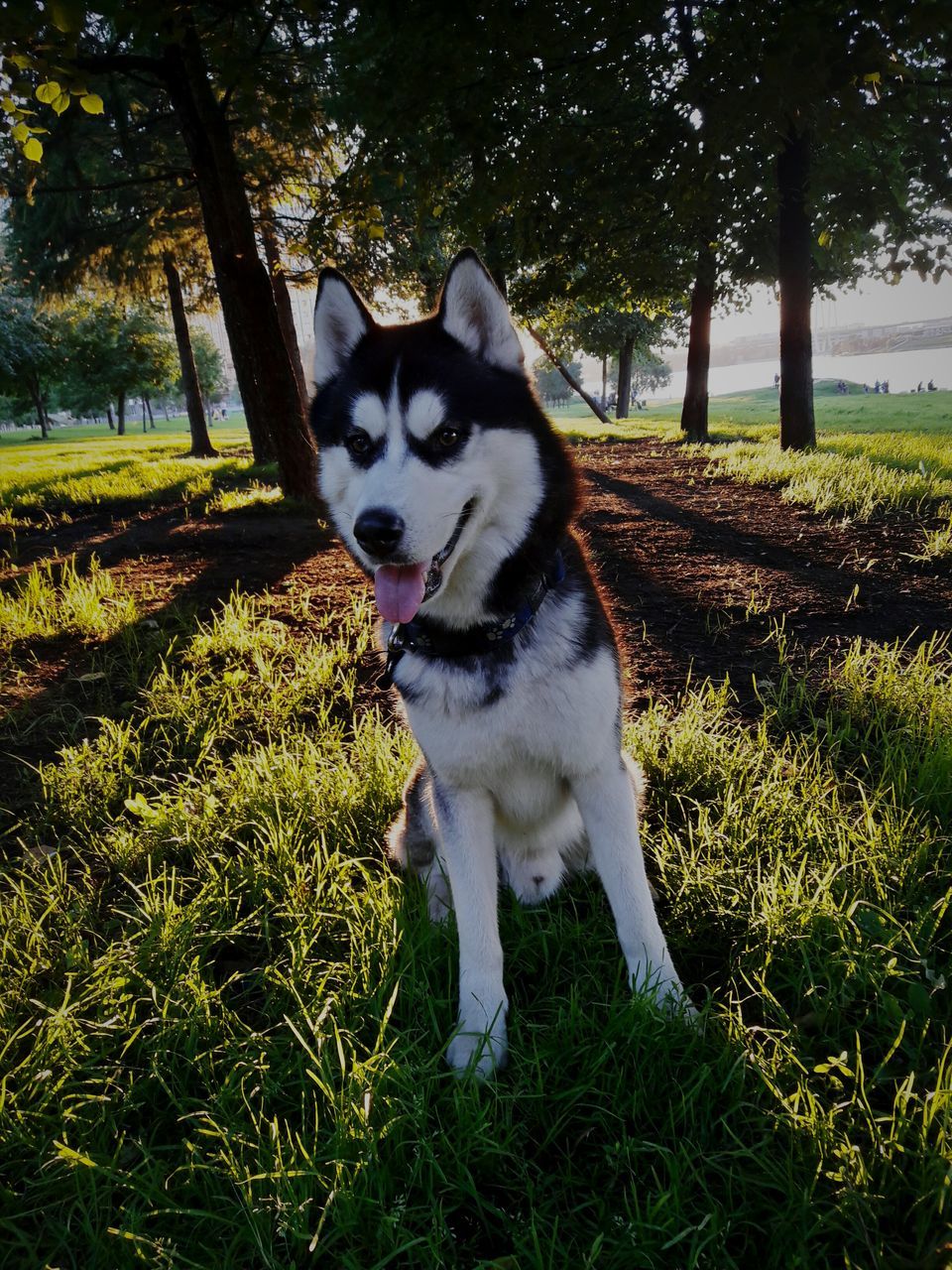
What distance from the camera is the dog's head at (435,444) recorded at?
5.99 ft

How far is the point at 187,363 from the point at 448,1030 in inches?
731

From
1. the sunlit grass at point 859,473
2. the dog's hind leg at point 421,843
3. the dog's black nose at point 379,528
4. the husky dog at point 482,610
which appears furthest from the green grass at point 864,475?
the dog's hind leg at point 421,843

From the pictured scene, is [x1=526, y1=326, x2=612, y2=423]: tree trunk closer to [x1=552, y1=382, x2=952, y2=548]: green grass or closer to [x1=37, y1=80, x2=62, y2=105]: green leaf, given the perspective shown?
[x1=552, y1=382, x2=952, y2=548]: green grass

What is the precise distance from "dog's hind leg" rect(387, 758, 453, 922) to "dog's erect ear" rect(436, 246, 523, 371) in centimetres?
135

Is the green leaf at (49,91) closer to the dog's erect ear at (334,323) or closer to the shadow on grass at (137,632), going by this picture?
the dog's erect ear at (334,323)

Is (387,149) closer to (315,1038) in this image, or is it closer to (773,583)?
(773,583)

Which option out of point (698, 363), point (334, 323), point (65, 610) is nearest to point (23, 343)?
point (698, 363)

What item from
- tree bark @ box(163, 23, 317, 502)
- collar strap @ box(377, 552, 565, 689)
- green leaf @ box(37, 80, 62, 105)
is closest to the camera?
collar strap @ box(377, 552, 565, 689)

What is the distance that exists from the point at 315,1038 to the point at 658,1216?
877 mm

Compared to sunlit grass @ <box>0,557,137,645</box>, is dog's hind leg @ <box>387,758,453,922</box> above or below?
below

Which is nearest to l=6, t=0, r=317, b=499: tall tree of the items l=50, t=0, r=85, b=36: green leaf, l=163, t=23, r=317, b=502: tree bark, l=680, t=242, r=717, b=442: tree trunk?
l=163, t=23, r=317, b=502: tree bark

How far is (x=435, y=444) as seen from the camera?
1.97 metres

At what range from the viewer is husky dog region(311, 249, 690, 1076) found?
186 cm

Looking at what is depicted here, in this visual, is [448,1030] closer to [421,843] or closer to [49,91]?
[421,843]
